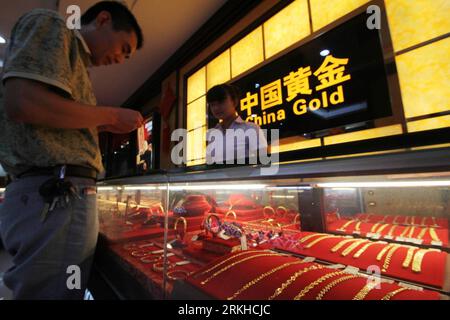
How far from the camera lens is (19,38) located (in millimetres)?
697

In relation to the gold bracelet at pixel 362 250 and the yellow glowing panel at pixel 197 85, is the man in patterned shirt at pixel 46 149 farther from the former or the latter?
the yellow glowing panel at pixel 197 85

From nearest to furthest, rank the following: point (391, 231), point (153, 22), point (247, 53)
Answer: point (391, 231) < point (247, 53) < point (153, 22)

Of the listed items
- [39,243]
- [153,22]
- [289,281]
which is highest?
[153,22]

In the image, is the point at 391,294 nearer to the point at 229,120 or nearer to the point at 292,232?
the point at 292,232

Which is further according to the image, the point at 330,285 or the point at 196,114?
the point at 196,114

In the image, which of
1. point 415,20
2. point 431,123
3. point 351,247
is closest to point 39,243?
point 351,247

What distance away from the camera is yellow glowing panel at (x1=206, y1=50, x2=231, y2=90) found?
293 cm

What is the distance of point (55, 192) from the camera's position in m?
0.72

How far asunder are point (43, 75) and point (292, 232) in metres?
1.22

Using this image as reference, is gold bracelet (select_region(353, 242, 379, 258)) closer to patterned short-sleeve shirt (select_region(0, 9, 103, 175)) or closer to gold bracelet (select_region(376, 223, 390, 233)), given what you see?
gold bracelet (select_region(376, 223, 390, 233))

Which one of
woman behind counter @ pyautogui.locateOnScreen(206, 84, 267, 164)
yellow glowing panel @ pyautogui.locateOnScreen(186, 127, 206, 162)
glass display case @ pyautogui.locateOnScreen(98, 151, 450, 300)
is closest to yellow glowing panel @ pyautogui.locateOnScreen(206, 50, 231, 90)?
yellow glowing panel @ pyautogui.locateOnScreen(186, 127, 206, 162)
